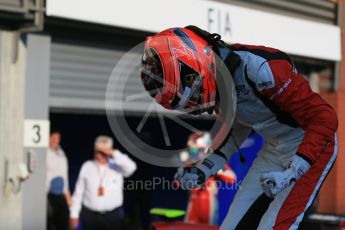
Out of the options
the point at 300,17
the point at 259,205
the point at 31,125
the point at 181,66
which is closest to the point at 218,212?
the point at 31,125

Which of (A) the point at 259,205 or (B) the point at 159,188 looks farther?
(B) the point at 159,188

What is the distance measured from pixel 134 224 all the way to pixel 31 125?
4.65m

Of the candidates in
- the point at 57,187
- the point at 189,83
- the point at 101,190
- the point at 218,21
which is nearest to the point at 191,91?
the point at 189,83

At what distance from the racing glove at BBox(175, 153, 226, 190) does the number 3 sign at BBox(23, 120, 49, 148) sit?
14.0ft

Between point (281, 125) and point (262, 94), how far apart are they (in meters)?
0.33

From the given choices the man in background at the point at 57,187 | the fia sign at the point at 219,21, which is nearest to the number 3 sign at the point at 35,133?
the man in background at the point at 57,187

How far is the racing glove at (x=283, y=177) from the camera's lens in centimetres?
291

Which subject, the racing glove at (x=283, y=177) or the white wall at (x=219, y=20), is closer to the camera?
the racing glove at (x=283, y=177)

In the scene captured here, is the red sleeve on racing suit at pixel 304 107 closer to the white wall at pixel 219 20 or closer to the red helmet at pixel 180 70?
the red helmet at pixel 180 70

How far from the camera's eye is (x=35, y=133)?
767 centimetres

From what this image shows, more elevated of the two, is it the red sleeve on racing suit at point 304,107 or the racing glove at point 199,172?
the red sleeve on racing suit at point 304,107

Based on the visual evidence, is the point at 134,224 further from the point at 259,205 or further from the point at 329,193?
the point at 259,205

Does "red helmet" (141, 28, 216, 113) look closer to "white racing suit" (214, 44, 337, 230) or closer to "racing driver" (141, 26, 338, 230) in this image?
"racing driver" (141, 26, 338, 230)

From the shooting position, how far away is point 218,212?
30.1ft
